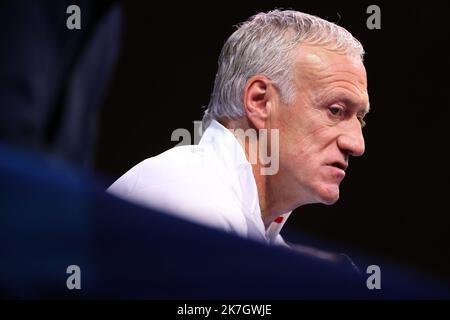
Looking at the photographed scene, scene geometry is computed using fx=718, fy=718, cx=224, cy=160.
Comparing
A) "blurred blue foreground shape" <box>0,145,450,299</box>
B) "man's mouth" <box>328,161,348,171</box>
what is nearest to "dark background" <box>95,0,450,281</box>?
"man's mouth" <box>328,161,348,171</box>

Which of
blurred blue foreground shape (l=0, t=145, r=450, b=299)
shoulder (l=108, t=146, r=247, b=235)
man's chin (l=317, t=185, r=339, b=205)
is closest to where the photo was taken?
blurred blue foreground shape (l=0, t=145, r=450, b=299)

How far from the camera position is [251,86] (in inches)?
61.6

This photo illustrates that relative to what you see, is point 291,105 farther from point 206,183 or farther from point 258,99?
point 206,183

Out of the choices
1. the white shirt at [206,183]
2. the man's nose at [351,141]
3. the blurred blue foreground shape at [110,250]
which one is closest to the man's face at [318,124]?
the man's nose at [351,141]

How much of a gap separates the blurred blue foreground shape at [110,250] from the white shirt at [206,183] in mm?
627

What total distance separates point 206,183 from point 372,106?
2.72ft

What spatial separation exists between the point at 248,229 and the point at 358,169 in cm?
80

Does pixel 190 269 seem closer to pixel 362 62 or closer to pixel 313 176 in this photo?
pixel 313 176

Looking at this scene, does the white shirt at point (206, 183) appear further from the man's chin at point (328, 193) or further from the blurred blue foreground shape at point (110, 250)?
the blurred blue foreground shape at point (110, 250)

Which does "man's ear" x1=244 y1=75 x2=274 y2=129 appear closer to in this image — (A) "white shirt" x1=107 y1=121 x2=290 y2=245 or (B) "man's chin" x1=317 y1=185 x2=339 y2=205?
(A) "white shirt" x1=107 y1=121 x2=290 y2=245

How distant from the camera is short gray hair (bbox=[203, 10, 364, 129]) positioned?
154 cm

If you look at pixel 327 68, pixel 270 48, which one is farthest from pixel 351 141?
pixel 270 48

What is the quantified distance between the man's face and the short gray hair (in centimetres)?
2
